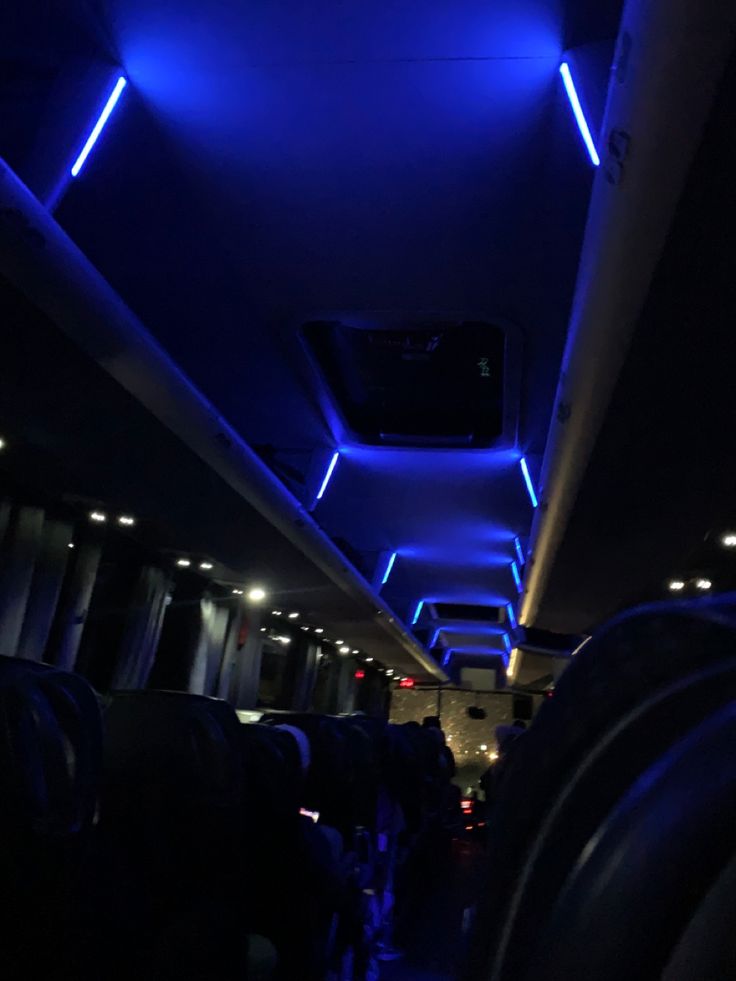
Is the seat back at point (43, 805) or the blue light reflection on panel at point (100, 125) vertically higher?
the blue light reflection on panel at point (100, 125)

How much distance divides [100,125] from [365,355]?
246 cm

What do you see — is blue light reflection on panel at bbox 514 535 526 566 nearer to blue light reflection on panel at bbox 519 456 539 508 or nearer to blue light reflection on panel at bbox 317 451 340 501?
blue light reflection on panel at bbox 519 456 539 508

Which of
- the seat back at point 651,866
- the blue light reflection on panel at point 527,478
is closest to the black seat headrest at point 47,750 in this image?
the seat back at point 651,866

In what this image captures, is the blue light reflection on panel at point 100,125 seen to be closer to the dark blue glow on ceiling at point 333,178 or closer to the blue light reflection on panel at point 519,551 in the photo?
the dark blue glow on ceiling at point 333,178

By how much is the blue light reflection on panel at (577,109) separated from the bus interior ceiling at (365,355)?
0.8 inches

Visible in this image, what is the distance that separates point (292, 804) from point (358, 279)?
9.58ft

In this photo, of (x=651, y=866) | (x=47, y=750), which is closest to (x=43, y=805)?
(x=47, y=750)

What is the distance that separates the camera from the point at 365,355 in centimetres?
539

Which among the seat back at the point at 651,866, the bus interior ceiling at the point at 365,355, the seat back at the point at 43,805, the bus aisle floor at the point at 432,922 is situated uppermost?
the bus interior ceiling at the point at 365,355

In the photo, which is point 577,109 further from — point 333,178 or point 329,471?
point 329,471

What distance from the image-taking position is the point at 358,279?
14.6 ft

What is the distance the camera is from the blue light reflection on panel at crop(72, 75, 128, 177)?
3.21m

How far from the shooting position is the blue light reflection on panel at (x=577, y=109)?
2.93m

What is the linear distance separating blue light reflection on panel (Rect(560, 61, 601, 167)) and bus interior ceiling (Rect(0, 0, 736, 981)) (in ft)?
0.07
